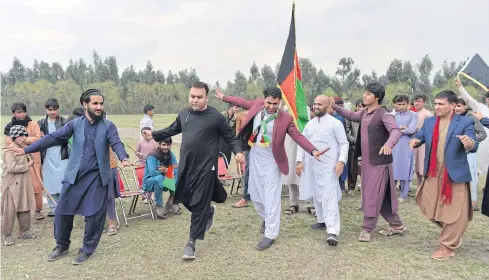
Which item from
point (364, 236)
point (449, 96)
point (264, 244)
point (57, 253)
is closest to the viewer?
point (449, 96)

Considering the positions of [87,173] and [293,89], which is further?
[293,89]

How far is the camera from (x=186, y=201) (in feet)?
14.5

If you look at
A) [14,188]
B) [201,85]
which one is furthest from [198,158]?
[14,188]

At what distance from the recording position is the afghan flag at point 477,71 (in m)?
5.04

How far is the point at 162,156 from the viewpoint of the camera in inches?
243

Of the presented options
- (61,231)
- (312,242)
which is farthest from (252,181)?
(61,231)

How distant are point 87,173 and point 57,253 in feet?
3.21

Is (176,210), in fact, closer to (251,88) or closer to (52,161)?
(52,161)

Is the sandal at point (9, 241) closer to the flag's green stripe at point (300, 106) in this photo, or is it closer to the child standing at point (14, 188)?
the child standing at point (14, 188)

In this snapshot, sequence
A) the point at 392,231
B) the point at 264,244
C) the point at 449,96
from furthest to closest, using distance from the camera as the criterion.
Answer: the point at 392,231
the point at 264,244
the point at 449,96

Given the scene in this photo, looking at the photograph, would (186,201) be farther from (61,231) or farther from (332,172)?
(332,172)

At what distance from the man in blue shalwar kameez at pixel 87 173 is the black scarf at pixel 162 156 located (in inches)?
67.0

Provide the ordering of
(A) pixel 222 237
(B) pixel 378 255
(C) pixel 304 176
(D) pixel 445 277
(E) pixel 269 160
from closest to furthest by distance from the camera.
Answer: (D) pixel 445 277 → (B) pixel 378 255 → (E) pixel 269 160 → (A) pixel 222 237 → (C) pixel 304 176

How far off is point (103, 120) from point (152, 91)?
49.5m
